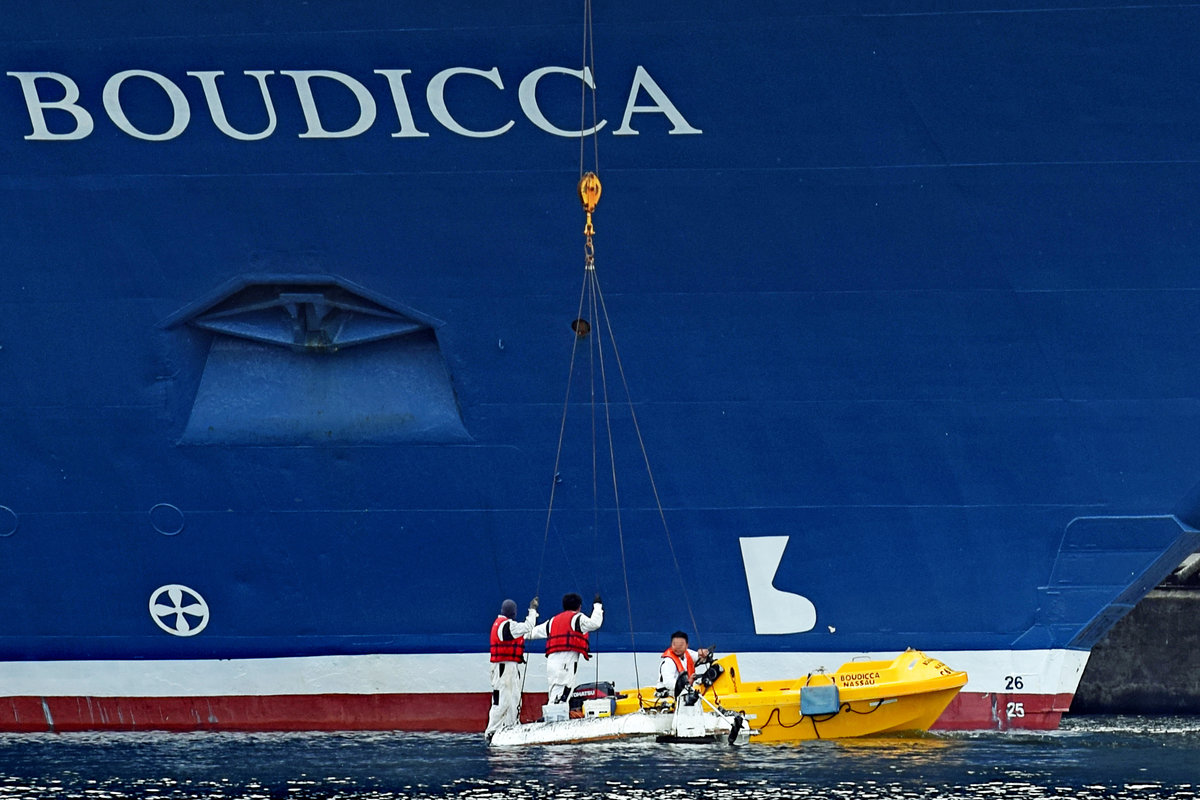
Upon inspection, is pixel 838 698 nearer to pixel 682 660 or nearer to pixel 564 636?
pixel 682 660

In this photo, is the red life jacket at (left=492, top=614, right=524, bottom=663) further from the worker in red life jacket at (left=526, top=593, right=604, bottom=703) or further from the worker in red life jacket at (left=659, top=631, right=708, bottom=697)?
the worker in red life jacket at (left=659, top=631, right=708, bottom=697)

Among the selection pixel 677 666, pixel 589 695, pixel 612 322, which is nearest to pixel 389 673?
pixel 589 695

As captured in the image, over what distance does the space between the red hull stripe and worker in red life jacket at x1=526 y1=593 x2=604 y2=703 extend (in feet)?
2.35

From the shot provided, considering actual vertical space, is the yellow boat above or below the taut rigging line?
below

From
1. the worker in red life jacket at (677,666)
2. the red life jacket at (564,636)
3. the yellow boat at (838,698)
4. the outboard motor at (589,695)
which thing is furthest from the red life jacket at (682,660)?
the red life jacket at (564,636)

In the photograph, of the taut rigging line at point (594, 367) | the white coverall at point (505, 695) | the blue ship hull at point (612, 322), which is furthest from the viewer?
the white coverall at point (505, 695)

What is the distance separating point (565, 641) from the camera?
15641 millimetres

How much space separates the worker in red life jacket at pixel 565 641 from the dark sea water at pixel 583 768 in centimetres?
67

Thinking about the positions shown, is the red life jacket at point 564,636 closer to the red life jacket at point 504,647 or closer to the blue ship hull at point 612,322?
the red life jacket at point 504,647

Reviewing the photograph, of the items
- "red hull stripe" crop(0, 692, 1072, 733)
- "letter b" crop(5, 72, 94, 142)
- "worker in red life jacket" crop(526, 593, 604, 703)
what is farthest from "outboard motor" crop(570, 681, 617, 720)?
"letter b" crop(5, 72, 94, 142)

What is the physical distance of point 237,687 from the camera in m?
16.6

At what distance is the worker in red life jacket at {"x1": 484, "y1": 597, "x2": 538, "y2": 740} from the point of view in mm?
15617

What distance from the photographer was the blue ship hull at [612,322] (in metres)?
15.1

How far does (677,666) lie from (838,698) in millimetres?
1405
